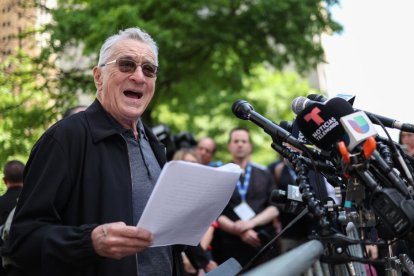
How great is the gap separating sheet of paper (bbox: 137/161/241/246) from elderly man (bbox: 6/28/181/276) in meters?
0.10

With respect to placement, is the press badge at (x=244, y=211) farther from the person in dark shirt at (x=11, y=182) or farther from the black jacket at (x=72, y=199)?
the black jacket at (x=72, y=199)

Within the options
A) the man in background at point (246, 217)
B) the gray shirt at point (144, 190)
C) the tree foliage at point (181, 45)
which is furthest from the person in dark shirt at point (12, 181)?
the man in background at point (246, 217)

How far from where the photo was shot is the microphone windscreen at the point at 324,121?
99.7 inches

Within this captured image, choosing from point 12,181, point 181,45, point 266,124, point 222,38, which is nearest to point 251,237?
point 12,181

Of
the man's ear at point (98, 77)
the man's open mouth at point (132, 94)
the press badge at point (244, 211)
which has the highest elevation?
the man's ear at point (98, 77)

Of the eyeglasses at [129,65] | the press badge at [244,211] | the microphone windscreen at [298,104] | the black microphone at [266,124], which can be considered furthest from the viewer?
the press badge at [244,211]

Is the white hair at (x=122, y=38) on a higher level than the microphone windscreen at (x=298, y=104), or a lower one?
higher

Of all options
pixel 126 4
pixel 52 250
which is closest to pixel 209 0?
pixel 126 4

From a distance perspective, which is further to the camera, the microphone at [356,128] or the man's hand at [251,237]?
the man's hand at [251,237]

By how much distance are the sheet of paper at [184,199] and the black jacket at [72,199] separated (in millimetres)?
285

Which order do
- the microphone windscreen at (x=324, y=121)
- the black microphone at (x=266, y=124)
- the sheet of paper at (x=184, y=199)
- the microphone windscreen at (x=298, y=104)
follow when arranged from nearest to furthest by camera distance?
the sheet of paper at (x=184, y=199), the microphone windscreen at (x=324, y=121), the black microphone at (x=266, y=124), the microphone windscreen at (x=298, y=104)

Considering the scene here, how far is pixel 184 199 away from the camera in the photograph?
8.15 feet

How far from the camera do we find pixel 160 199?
2.37 meters

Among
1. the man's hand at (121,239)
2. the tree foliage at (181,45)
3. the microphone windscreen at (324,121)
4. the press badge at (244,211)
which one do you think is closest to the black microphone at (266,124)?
the microphone windscreen at (324,121)
